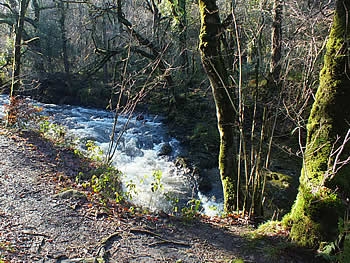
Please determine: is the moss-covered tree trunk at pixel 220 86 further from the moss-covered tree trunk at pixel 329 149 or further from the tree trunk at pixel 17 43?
the tree trunk at pixel 17 43

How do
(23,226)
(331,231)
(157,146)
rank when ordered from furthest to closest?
(157,146) < (23,226) < (331,231)

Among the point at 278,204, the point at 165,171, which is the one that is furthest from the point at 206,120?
the point at 278,204

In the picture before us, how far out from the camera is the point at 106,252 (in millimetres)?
4074

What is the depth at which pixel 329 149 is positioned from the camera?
12.7 ft

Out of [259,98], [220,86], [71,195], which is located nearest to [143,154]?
[259,98]

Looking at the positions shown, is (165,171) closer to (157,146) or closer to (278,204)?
(157,146)

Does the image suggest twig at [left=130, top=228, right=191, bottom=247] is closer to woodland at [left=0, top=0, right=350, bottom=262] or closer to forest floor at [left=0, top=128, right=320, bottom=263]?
forest floor at [left=0, top=128, right=320, bottom=263]

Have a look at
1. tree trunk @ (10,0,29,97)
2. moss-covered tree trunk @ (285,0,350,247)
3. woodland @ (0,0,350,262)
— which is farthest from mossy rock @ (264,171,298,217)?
tree trunk @ (10,0,29,97)

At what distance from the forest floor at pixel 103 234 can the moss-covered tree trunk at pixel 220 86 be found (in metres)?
0.79

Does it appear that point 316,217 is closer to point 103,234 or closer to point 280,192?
point 103,234

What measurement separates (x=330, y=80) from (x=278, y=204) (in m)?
5.08

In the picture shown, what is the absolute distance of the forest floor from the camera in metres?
4.00

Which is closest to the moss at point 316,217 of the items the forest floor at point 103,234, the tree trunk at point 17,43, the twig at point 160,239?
the forest floor at point 103,234

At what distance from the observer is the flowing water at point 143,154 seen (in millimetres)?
8820
